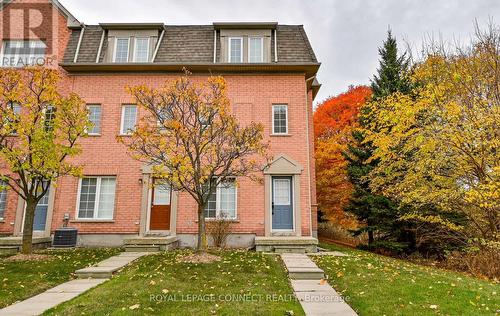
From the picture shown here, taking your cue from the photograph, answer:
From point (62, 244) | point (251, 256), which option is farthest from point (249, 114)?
point (62, 244)

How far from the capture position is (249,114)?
14.1m

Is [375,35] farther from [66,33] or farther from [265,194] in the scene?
[66,33]

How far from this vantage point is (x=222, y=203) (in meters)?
13.4

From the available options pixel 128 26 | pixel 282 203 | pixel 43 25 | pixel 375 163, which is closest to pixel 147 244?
pixel 282 203

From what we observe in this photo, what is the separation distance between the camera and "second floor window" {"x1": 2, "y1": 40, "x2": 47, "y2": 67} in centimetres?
1454

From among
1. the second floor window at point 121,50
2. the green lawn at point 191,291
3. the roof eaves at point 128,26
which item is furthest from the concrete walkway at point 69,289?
the roof eaves at point 128,26

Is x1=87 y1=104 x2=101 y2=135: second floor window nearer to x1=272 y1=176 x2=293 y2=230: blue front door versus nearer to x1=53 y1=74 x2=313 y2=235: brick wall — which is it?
x1=53 y1=74 x2=313 y2=235: brick wall

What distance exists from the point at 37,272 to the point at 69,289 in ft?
6.95

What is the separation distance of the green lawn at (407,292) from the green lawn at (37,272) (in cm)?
661

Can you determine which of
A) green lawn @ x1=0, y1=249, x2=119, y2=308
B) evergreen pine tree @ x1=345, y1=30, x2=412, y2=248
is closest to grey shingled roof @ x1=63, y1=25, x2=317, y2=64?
evergreen pine tree @ x1=345, y1=30, x2=412, y2=248

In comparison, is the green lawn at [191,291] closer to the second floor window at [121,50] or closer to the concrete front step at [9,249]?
the concrete front step at [9,249]

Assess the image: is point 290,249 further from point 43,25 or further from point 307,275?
point 43,25

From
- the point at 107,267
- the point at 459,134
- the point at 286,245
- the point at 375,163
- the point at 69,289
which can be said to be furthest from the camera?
the point at 375,163

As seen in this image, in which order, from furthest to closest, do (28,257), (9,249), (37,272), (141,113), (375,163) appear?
1. (375,163)
2. (141,113)
3. (9,249)
4. (28,257)
5. (37,272)
